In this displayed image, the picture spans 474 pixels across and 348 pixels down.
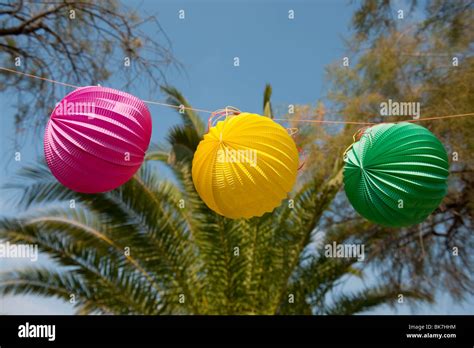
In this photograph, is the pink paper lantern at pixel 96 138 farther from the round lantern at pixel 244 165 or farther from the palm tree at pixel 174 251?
the palm tree at pixel 174 251

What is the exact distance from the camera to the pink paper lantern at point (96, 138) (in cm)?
468

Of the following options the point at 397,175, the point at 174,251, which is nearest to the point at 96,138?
the point at 397,175

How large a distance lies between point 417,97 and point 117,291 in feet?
15.1

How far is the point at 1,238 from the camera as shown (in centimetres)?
839

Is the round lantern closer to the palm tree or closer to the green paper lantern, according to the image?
the green paper lantern

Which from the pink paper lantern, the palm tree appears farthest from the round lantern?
the palm tree

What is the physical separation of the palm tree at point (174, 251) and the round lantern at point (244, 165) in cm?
357

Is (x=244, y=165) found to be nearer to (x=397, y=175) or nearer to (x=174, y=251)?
(x=397, y=175)

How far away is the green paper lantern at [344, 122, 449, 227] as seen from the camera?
4715 millimetres

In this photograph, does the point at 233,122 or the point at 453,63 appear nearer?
the point at 233,122

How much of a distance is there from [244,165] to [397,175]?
99 cm

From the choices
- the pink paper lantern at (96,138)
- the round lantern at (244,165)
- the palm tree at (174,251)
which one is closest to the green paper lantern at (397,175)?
the round lantern at (244,165)

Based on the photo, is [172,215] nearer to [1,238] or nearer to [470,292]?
[1,238]
